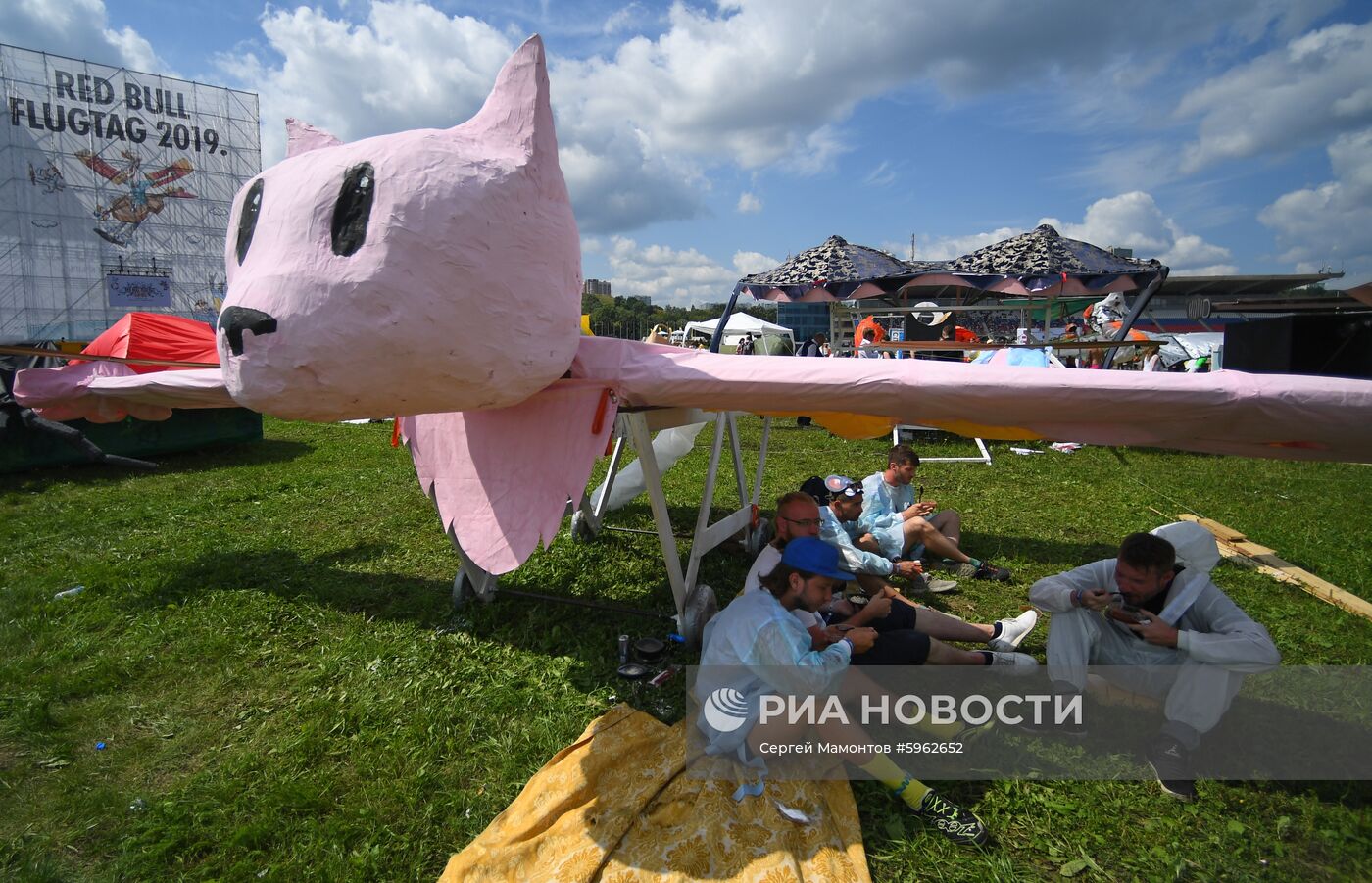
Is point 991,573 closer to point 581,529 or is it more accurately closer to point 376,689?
point 581,529

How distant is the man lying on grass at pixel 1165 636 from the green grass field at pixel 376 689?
0.26 m

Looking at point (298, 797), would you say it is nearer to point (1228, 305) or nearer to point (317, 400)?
point (317, 400)

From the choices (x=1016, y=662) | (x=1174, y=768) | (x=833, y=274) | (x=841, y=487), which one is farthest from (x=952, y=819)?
(x=833, y=274)

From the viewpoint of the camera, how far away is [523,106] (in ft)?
8.27

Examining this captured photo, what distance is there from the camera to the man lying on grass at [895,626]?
10.3 ft

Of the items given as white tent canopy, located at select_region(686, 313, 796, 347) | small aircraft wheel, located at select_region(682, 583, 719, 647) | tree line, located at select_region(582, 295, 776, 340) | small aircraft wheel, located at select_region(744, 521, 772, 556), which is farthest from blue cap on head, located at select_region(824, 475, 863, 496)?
tree line, located at select_region(582, 295, 776, 340)

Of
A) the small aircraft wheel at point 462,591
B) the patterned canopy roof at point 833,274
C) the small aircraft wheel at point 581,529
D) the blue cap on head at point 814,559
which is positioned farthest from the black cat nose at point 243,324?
the patterned canopy roof at point 833,274

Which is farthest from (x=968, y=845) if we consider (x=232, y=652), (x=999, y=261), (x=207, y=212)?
(x=207, y=212)

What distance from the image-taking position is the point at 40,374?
4062 millimetres

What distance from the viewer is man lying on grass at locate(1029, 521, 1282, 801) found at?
106 inches

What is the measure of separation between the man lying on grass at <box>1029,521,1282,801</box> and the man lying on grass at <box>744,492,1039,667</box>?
0.43m

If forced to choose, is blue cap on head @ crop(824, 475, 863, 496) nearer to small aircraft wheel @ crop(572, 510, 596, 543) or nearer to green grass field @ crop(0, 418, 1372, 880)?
green grass field @ crop(0, 418, 1372, 880)

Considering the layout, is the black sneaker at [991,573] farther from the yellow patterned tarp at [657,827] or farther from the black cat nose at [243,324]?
the black cat nose at [243,324]

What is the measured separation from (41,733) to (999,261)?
39.1 ft
